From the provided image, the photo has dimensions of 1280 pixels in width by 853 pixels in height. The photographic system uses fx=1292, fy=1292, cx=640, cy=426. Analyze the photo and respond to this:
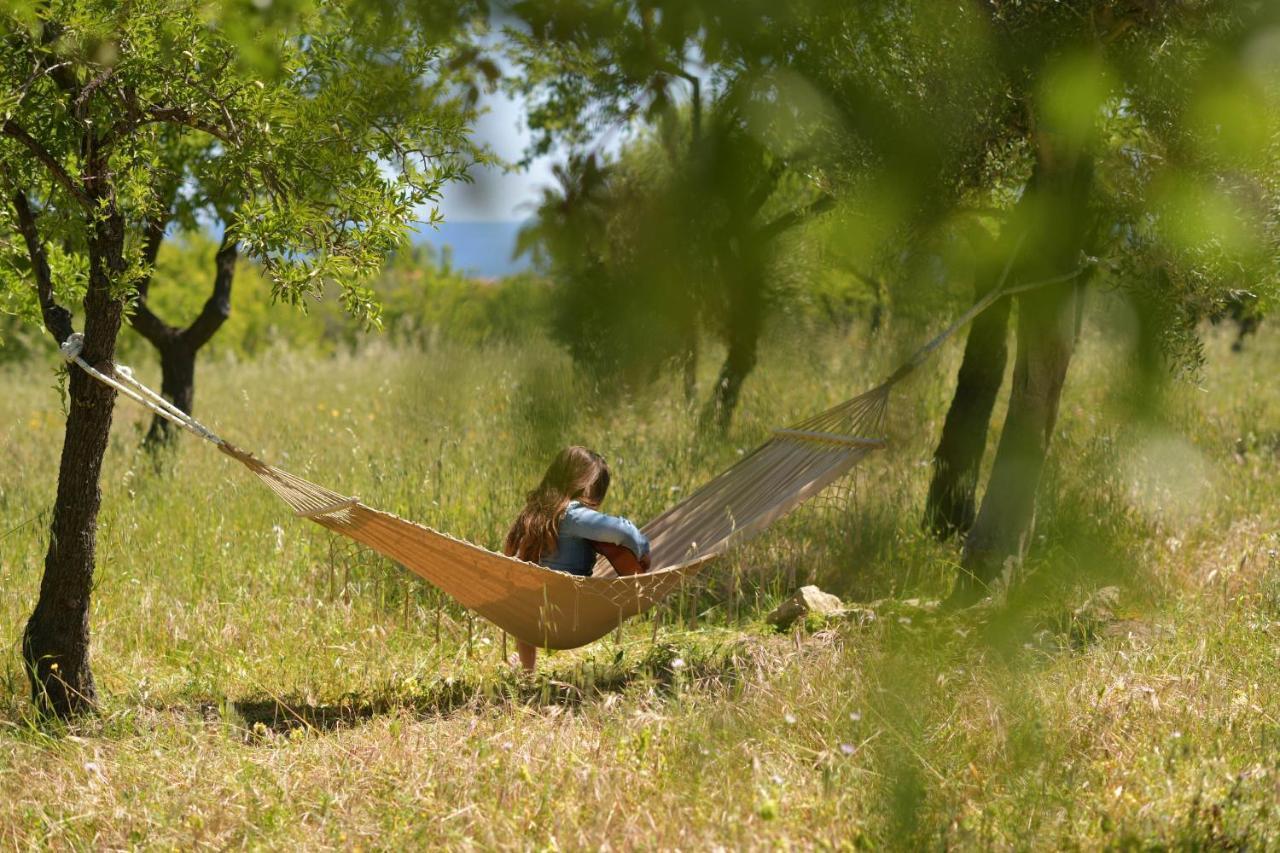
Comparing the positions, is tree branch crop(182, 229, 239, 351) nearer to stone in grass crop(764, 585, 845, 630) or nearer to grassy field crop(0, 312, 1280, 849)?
grassy field crop(0, 312, 1280, 849)

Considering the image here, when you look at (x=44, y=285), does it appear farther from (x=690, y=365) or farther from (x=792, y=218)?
(x=690, y=365)

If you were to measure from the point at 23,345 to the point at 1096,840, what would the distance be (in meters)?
11.4

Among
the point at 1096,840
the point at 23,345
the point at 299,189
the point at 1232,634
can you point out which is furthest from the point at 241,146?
the point at 23,345

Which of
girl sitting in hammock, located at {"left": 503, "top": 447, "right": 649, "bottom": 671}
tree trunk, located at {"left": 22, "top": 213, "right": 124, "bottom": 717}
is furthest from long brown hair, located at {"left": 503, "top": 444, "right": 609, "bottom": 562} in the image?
tree trunk, located at {"left": 22, "top": 213, "right": 124, "bottom": 717}

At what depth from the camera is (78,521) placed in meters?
3.11

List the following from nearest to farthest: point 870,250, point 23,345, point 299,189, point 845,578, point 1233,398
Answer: point 299,189 < point 845,578 < point 870,250 < point 1233,398 < point 23,345

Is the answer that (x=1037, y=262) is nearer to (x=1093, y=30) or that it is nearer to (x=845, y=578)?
(x=1093, y=30)

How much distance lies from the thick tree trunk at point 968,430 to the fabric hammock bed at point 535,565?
0.83 meters

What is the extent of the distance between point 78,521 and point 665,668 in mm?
1591

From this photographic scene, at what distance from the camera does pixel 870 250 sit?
15.6 feet

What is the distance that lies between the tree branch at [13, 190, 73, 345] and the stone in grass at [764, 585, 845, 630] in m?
2.13

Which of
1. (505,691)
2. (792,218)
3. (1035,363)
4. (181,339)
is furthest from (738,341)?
(181,339)

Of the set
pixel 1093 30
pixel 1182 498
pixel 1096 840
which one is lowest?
pixel 1096 840

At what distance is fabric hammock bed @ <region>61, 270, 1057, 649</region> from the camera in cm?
307
